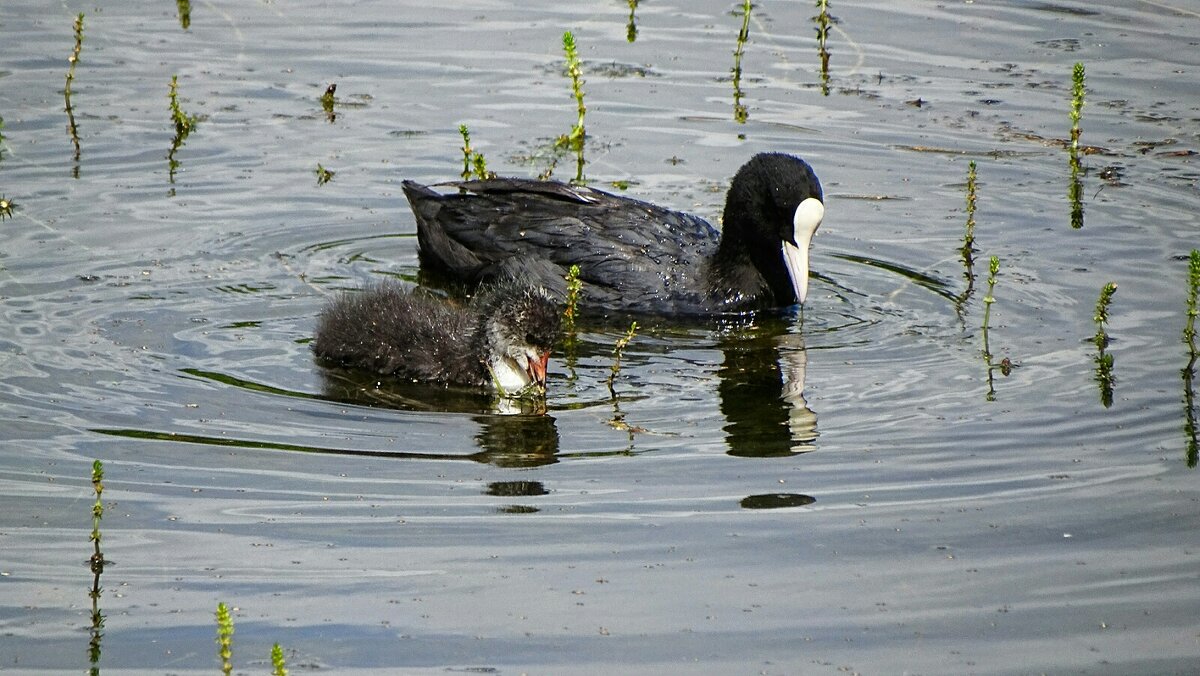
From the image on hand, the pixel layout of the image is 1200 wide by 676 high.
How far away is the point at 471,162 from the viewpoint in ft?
33.0

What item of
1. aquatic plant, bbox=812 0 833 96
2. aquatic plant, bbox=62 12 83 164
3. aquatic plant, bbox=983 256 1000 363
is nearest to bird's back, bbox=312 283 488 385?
aquatic plant, bbox=983 256 1000 363

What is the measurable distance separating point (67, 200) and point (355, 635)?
5402mm

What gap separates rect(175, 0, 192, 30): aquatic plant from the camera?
1289 cm

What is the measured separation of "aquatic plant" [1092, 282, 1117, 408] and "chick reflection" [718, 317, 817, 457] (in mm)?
1214

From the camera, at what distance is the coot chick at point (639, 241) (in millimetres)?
8586

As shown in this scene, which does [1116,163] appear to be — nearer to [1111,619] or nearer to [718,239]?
[718,239]

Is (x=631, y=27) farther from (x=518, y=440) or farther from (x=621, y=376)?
(x=518, y=440)

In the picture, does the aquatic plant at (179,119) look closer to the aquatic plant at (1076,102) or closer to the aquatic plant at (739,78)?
the aquatic plant at (739,78)

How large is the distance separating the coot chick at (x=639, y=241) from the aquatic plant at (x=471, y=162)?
276 mm

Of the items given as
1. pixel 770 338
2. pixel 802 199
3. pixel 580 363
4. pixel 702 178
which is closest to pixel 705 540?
pixel 580 363

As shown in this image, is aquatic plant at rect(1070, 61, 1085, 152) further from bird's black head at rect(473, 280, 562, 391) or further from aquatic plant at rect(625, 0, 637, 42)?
bird's black head at rect(473, 280, 562, 391)

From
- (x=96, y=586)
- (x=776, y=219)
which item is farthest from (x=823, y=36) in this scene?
(x=96, y=586)

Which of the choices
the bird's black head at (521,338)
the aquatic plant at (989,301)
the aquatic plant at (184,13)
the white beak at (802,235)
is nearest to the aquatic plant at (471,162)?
the white beak at (802,235)

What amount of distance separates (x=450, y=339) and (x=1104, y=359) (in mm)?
2760
